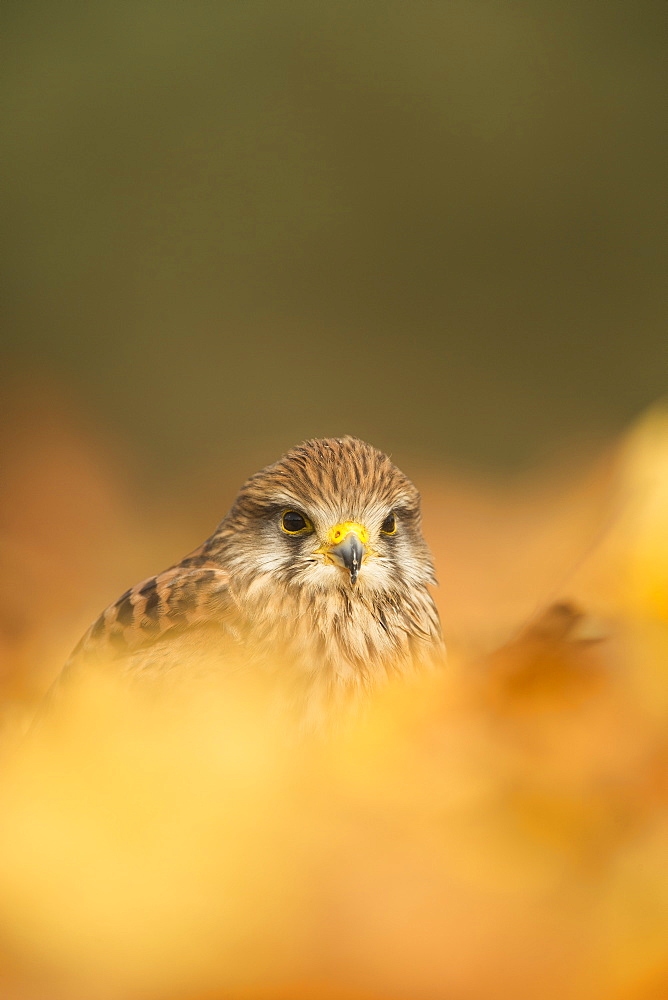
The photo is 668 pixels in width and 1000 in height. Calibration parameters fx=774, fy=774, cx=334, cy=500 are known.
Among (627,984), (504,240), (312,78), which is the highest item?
(312,78)

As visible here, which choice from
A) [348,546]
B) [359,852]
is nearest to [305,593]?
[348,546]

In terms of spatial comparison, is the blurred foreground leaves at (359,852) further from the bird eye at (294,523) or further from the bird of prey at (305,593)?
the bird eye at (294,523)

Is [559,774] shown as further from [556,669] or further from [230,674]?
[230,674]

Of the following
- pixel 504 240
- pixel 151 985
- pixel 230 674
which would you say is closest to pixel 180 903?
pixel 151 985

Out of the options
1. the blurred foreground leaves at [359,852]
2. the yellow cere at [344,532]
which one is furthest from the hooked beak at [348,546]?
the blurred foreground leaves at [359,852]

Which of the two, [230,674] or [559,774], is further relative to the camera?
[230,674]

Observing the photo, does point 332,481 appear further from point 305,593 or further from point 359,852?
point 359,852
